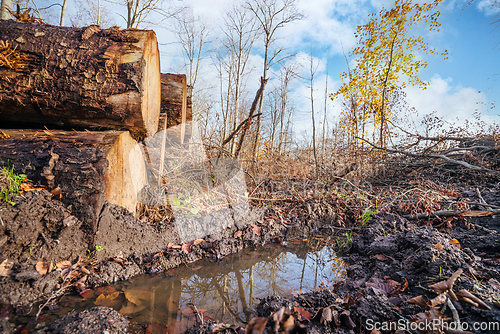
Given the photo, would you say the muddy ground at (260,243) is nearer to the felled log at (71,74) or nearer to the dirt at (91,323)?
the dirt at (91,323)

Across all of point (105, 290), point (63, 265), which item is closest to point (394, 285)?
point (105, 290)

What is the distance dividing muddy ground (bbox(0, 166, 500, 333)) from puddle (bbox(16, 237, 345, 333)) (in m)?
0.13

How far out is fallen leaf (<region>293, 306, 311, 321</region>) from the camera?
1335 mm

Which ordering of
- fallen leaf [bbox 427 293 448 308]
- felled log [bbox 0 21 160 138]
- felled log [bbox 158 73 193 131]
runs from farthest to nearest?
felled log [bbox 158 73 193 131]
felled log [bbox 0 21 160 138]
fallen leaf [bbox 427 293 448 308]

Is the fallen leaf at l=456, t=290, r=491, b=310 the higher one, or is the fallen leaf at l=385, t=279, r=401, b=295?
the fallen leaf at l=456, t=290, r=491, b=310

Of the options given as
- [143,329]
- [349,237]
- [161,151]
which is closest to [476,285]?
[349,237]

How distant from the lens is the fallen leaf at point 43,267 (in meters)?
1.70

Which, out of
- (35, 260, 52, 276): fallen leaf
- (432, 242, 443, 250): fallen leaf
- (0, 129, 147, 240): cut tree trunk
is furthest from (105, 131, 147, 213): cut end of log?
→ (432, 242, 443, 250): fallen leaf

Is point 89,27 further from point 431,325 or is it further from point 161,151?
point 431,325

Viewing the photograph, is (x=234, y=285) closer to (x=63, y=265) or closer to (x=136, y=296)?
(x=136, y=296)

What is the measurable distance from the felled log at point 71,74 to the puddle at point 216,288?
1.82 m

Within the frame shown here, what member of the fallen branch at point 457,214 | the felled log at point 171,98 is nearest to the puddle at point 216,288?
the fallen branch at point 457,214

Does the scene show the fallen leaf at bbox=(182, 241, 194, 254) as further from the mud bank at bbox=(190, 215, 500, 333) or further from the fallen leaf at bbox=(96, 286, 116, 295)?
the mud bank at bbox=(190, 215, 500, 333)

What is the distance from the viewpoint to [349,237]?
298cm
